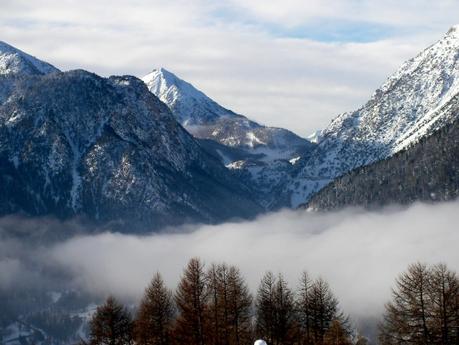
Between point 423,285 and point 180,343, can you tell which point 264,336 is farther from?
point 423,285

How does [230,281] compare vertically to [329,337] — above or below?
above

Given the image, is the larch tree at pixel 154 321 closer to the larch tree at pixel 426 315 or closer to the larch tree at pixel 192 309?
the larch tree at pixel 192 309

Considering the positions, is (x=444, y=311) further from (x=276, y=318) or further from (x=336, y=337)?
(x=276, y=318)

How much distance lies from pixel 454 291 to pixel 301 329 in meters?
31.3

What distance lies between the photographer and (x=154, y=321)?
396 feet

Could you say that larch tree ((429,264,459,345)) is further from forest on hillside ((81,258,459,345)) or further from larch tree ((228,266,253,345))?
larch tree ((228,266,253,345))

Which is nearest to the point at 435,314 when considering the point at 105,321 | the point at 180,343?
the point at 180,343

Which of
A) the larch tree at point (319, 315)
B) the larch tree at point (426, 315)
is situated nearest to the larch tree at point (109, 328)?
the larch tree at point (319, 315)

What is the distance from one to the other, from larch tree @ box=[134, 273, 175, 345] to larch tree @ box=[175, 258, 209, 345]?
2207 millimetres

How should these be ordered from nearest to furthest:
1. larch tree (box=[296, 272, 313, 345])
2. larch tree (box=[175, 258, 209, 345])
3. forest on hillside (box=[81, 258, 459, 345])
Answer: forest on hillside (box=[81, 258, 459, 345]), larch tree (box=[175, 258, 209, 345]), larch tree (box=[296, 272, 313, 345])

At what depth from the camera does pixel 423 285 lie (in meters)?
108

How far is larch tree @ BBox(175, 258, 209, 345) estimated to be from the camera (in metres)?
116

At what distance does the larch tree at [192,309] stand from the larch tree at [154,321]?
221 cm

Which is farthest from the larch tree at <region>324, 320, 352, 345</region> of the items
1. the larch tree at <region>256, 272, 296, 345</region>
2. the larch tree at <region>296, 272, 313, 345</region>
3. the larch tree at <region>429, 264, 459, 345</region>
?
the larch tree at <region>429, 264, 459, 345</region>
